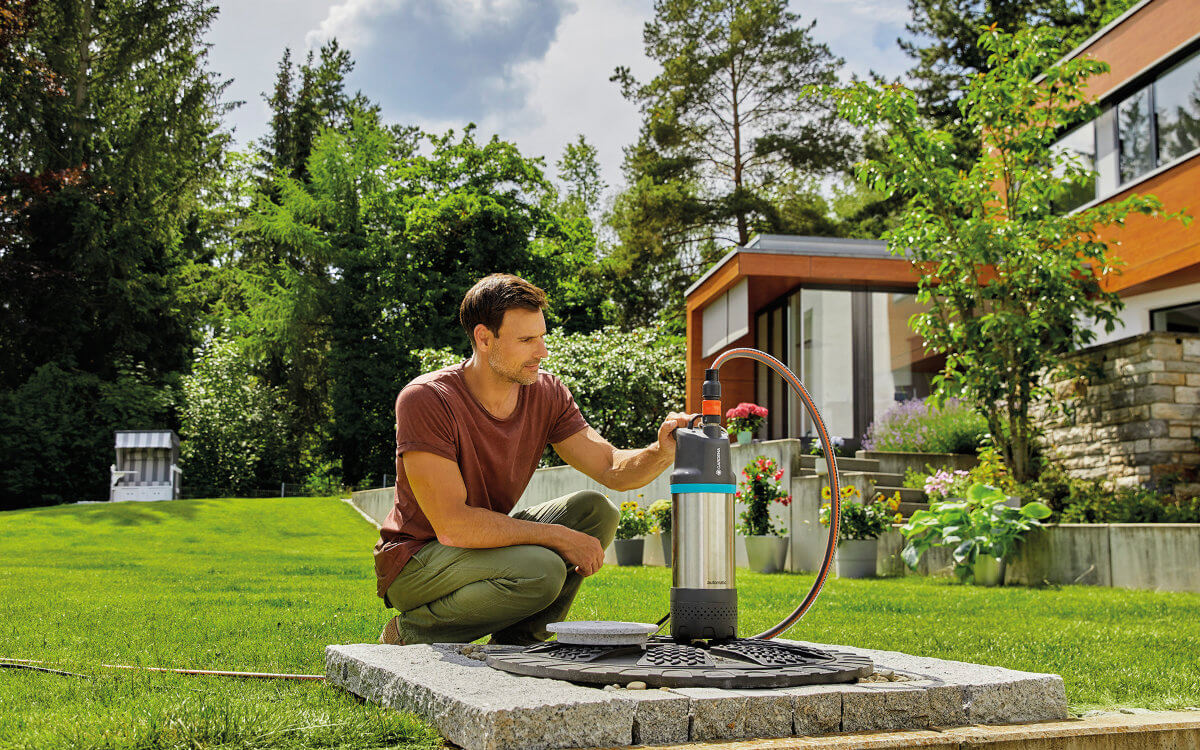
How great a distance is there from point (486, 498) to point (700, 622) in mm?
834

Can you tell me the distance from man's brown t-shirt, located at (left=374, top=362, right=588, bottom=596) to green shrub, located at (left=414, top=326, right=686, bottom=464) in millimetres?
13112

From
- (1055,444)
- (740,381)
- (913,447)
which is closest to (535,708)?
(1055,444)

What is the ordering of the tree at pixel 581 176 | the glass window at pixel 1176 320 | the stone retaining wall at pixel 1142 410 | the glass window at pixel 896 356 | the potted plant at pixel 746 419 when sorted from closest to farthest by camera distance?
the stone retaining wall at pixel 1142 410
the potted plant at pixel 746 419
the glass window at pixel 1176 320
the glass window at pixel 896 356
the tree at pixel 581 176

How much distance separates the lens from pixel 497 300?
115 inches

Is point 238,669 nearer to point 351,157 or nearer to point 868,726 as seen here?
point 868,726

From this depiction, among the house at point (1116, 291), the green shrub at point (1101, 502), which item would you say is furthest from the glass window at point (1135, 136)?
the green shrub at point (1101, 502)

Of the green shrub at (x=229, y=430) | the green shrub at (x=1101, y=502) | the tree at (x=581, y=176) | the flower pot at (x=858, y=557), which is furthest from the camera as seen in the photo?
the tree at (x=581, y=176)

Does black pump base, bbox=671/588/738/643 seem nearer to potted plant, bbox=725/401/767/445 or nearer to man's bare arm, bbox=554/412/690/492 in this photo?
man's bare arm, bbox=554/412/690/492

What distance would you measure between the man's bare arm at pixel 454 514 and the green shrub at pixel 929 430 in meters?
8.19

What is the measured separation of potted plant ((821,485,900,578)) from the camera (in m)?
8.59

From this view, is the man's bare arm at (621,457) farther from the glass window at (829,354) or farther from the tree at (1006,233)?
the glass window at (829,354)

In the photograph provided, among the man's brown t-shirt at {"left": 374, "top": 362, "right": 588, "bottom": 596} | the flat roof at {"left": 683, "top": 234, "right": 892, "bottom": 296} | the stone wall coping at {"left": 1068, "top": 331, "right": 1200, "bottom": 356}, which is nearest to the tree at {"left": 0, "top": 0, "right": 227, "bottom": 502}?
the flat roof at {"left": 683, "top": 234, "right": 892, "bottom": 296}

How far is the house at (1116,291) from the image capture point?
903cm

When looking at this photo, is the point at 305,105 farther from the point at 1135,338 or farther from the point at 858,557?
the point at 1135,338
